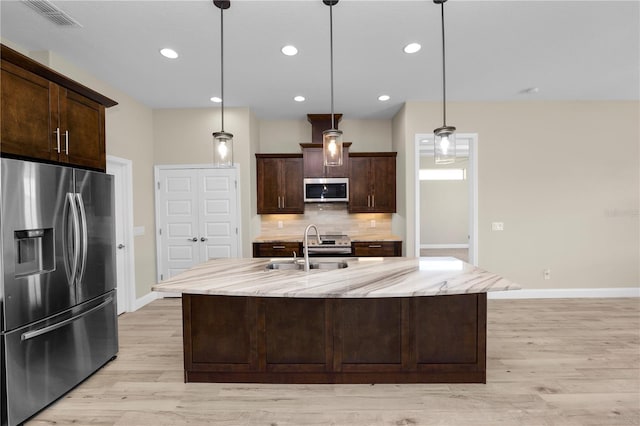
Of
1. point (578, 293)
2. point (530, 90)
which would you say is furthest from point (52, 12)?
point (578, 293)

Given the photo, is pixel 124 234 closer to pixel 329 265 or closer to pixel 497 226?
pixel 329 265

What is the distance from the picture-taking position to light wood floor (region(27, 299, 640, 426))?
2053 millimetres

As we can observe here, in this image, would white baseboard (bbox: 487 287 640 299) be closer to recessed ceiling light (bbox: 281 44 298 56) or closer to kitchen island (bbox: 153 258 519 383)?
kitchen island (bbox: 153 258 519 383)

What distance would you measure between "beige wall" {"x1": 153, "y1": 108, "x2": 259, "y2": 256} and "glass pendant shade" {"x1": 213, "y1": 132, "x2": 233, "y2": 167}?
2201 mm

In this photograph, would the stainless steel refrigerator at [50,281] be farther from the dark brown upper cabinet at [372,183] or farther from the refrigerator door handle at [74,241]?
the dark brown upper cabinet at [372,183]

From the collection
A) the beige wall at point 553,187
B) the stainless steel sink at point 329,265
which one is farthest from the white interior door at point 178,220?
the stainless steel sink at point 329,265

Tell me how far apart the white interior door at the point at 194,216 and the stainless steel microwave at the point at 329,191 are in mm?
1158

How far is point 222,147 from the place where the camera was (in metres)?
2.51

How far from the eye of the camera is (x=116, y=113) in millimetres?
3932

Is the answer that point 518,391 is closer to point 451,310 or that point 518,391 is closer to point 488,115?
point 451,310

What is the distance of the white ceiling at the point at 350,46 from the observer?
96.1 inches

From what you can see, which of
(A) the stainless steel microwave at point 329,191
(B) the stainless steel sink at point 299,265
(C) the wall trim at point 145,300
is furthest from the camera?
(A) the stainless steel microwave at point 329,191

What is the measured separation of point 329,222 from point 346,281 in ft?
10.6

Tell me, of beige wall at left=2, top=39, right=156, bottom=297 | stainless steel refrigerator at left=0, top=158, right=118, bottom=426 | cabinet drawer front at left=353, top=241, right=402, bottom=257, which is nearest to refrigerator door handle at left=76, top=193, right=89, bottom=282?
stainless steel refrigerator at left=0, top=158, right=118, bottom=426
